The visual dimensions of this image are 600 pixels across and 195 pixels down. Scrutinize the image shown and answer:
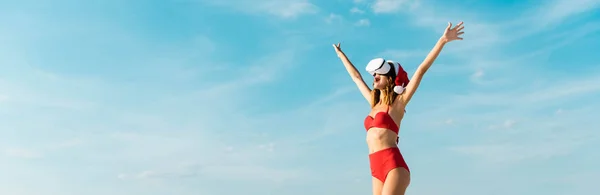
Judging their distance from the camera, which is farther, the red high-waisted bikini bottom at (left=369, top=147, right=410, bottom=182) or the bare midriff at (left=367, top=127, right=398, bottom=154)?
the bare midriff at (left=367, top=127, right=398, bottom=154)

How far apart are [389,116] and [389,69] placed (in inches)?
27.4

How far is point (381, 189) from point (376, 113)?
1.07 meters

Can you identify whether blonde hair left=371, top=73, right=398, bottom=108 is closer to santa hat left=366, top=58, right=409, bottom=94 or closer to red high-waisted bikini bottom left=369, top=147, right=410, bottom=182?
santa hat left=366, top=58, right=409, bottom=94

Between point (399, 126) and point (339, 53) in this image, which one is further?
point (339, 53)

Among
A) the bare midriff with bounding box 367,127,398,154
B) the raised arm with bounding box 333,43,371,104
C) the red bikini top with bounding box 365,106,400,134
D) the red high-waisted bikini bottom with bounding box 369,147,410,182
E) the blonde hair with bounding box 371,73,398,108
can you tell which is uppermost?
the raised arm with bounding box 333,43,371,104

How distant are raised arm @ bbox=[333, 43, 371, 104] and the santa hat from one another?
631 mm

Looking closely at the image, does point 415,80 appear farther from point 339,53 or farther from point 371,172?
point 339,53

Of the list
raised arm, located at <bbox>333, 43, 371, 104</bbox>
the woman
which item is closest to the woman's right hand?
raised arm, located at <bbox>333, 43, 371, 104</bbox>

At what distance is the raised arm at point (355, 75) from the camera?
11109 mm

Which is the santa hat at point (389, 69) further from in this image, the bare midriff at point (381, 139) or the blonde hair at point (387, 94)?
the bare midriff at point (381, 139)

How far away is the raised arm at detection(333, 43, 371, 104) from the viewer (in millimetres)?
11109

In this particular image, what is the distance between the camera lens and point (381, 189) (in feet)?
32.9

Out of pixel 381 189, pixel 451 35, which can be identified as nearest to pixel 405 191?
pixel 381 189

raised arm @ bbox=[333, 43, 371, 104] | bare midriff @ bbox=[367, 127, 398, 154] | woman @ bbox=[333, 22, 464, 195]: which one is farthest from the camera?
raised arm @ bbox=[333, 43, 371, 104]
